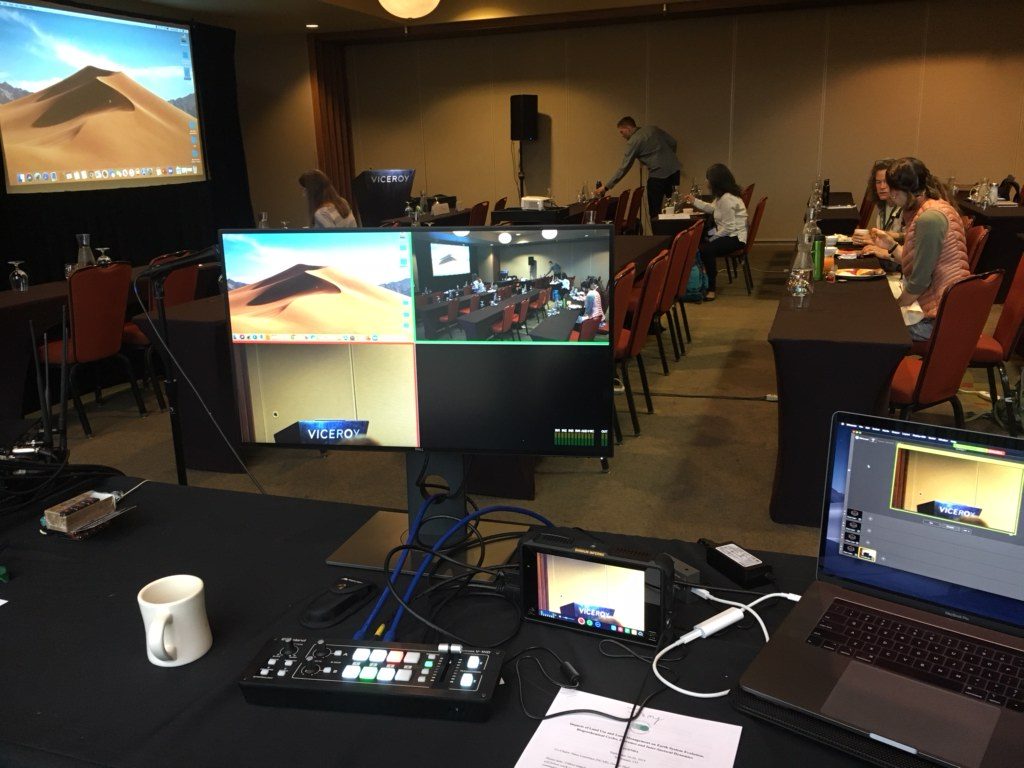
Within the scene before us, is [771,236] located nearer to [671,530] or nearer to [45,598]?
[671,530]

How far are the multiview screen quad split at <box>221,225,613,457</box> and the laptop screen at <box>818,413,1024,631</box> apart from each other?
1.23 feet

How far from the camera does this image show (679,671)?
1.07m

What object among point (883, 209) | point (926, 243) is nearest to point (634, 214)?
point (883, 209)

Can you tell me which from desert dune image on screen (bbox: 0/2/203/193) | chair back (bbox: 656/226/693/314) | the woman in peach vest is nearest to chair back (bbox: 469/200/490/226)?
desert dune image on screen (bbox: 0/2/203/193)

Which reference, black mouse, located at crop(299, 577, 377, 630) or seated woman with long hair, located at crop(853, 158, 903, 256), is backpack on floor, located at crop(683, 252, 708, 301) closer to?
seated woman with long hair, located at crop(853, 158, 903, 256)

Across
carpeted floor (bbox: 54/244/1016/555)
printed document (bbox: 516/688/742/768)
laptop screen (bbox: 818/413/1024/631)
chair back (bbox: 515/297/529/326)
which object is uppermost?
chair back (bbox: 515/297/529/326)

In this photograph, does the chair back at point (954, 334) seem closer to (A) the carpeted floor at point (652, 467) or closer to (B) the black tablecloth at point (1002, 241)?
(A) the carpeted floor at point (652, 467)

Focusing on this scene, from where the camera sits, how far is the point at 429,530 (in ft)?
4.70

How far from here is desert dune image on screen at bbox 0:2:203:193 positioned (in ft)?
20.9

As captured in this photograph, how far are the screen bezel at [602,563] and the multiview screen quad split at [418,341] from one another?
0.76 ft

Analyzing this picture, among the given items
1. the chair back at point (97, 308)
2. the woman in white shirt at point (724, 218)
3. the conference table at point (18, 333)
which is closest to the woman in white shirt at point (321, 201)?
the chair back at point (97, 308)

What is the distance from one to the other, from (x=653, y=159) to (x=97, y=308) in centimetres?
702

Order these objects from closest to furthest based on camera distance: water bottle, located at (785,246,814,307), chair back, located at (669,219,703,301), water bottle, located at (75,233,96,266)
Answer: water bottle, located at (785,246,814,307), water bottle, located at (75,233,96,266), chair back, located at (669,219,703,301)

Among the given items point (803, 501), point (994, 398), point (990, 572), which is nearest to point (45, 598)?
point (990, 572)
